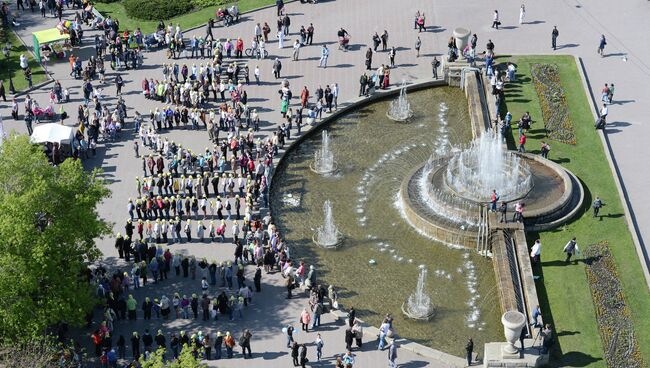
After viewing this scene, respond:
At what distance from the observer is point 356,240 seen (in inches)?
2312

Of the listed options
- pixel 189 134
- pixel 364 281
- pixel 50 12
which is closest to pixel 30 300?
pixel 364 281

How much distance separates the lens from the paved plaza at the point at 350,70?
54125mm

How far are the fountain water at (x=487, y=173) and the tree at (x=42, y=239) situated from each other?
18.4 metres

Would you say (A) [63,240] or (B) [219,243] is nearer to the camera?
(A) [63,240]

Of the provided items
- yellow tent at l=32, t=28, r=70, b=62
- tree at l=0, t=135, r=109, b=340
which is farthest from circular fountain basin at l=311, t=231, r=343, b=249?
yellow tent at l=32, t=28, r=70, b=62

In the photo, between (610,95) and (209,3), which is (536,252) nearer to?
(610,95)

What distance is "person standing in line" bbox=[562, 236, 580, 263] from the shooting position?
55250mm

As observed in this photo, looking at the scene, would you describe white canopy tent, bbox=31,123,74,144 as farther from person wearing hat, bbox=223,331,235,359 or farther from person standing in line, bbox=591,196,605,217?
person standing in line, bbox=591,196,605,217

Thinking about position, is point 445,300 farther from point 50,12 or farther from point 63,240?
point 50,12

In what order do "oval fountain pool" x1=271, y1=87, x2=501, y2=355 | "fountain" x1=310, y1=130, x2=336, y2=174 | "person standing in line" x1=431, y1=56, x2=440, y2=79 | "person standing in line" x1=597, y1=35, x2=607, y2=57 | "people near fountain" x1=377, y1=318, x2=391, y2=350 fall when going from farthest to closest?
1. "person standing in line" x1=597, y1=35, x2=607, y2=57
2. "person standing in line" x1=431, y1=56, x2=440, y2=79
3. "fountain" x1=310, y1=130, x2=336, y2=174
4. "oval fountain pool" x1=271, y1=87, x2=501, y2=355
5. "people near fountain" x1=377, y1=318, x2=391, y2=350

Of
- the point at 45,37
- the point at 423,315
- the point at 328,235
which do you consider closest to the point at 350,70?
the point at 328,235

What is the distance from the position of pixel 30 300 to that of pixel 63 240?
3.46 metres

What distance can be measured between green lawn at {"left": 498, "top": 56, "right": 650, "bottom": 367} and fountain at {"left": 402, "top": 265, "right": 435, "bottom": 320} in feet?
16.9

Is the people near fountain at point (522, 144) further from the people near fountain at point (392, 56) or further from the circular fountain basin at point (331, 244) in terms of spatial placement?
the people near fountain at point (392, 56)
